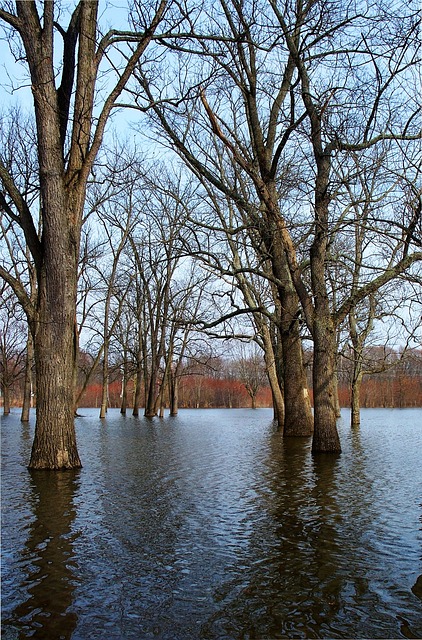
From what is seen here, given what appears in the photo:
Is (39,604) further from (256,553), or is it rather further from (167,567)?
(256,553)

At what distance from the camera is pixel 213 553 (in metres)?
4.91

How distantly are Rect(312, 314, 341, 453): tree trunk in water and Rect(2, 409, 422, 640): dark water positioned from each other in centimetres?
220

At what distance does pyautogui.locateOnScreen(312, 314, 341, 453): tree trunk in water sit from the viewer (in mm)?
12062

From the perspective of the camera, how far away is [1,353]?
4047cm

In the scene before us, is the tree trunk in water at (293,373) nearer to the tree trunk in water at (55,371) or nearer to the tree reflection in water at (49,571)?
the tree trunk in water at (55,371)

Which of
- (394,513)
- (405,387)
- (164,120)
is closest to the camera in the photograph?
(394,513)

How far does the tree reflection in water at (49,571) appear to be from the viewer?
3.41 meters

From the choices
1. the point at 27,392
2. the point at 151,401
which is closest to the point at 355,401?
the point at 151,401

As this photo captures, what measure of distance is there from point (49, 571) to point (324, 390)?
856 centimetres

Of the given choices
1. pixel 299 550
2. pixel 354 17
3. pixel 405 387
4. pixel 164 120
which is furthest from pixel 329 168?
pixel 405 387

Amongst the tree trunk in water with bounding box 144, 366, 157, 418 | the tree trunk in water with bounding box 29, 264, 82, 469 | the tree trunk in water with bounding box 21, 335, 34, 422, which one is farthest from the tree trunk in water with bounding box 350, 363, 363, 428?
the tree trunk in water with bounding box 21, 335, 34, 422

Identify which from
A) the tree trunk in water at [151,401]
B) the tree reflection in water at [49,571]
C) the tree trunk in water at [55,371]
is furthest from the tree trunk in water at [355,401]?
the tree reflection in water at [49,571]

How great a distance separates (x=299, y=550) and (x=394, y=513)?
1.96m

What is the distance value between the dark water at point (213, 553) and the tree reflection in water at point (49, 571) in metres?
0.01
